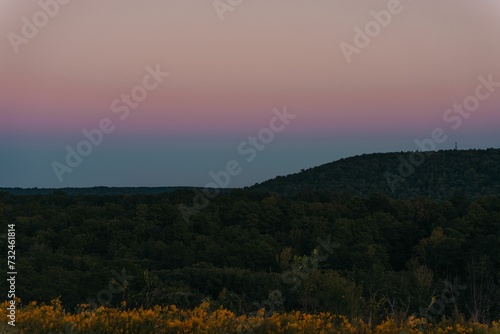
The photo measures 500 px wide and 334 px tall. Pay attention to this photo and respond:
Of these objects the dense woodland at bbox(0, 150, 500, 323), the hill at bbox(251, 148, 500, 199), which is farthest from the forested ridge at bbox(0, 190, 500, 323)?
the hill at bbox(251, 148, 500, 199)

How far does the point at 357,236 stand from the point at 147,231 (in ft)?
52.5

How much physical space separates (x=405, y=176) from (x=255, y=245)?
52.8 m

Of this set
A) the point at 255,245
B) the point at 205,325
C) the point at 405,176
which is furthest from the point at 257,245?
the point at 405,176

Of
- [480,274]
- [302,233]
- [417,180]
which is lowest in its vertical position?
[480,274]

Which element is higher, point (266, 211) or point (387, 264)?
point (266, 211)

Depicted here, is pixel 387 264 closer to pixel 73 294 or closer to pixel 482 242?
pixel 482 242

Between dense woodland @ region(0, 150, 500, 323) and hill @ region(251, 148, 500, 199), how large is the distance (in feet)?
87.6

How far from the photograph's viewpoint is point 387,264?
4706cm

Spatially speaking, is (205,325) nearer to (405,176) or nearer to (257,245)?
(257,245)

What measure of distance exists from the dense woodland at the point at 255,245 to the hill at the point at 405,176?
26.7 m

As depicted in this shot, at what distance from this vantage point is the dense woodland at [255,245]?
3569 cm

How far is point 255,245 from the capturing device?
4750 cm

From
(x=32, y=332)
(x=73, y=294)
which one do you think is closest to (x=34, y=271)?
(x=73, y=294)

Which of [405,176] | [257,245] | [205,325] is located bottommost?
[205,325]
